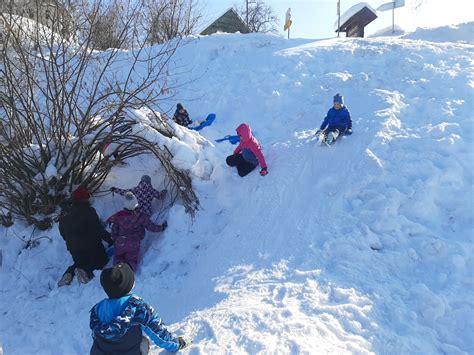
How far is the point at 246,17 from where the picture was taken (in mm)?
35031

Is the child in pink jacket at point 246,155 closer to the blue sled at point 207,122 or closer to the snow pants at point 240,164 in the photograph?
the snow pants at point 240,164

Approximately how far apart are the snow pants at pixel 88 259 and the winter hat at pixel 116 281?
2.51 m

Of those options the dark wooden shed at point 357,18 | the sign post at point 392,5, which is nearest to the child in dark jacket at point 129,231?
the sign post at point 392,5

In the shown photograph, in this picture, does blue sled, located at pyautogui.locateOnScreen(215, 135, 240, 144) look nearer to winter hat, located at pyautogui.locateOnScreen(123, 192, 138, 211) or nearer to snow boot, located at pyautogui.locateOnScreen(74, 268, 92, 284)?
winter hat, located at pyautogui.locateOnScreen(123, 192, 138, 211)

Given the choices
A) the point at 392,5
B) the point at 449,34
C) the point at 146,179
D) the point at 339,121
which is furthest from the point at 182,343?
the point at 392,5

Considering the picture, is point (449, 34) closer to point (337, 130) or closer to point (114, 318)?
point (337, 130)

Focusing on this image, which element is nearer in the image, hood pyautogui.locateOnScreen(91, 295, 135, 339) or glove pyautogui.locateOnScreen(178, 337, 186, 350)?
hood pyautogui.locateOnScreen(91, 295, 135, 339)

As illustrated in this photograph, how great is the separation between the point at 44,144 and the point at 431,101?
6569 millimetres

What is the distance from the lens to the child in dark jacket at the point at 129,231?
5453 millimetres

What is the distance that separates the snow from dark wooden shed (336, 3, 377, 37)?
13.7 meters

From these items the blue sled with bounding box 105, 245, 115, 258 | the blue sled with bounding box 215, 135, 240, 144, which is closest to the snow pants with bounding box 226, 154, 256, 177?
the blue sled with bounding box 215, 135, 240, 144

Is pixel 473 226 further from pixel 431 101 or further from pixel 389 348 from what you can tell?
pixel 431 101

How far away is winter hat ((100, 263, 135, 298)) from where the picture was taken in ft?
10.2

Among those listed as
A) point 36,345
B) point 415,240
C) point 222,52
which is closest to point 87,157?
point 36,345
